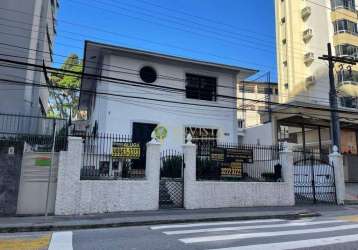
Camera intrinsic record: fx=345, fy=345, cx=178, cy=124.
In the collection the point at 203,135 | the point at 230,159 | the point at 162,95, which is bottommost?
the point at 230,159

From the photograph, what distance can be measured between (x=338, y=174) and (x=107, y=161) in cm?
1235

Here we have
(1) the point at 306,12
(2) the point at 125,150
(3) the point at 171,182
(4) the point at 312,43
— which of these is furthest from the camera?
(1) the point at 306,12

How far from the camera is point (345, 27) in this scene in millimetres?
38906

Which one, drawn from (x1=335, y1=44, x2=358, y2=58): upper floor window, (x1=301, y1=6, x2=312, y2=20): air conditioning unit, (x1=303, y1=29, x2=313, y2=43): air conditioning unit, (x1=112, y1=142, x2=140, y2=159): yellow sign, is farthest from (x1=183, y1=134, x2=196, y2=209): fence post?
(x1=301, y1=6, x2=312, y2=20): air conditioning unit

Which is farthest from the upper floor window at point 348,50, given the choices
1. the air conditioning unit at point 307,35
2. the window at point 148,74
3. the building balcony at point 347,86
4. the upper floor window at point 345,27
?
the window at point 148,74

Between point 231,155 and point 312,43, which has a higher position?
point 312,43

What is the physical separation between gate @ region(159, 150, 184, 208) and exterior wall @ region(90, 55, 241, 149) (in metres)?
6.48

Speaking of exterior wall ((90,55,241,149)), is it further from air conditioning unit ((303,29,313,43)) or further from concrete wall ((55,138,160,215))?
air conditioning unit ((303,29,313,43))

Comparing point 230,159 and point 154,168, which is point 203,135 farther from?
point 154,168

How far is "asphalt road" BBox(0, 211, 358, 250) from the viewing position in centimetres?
762

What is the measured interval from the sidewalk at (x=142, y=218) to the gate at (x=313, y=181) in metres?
2.76

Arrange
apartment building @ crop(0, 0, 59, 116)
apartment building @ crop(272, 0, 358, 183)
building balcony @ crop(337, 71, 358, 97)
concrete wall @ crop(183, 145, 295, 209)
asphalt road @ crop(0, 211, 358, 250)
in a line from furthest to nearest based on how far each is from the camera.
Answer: building balcony @ crop(337, 71, 358, 97) < apartment building @ crop(272, 0, 358, 183) < apartment building @ crop(0, 0, 59, 116) < concrete wall @ crop(183, 145, 295, 209) < asphalt road @ crop(0, 211, 358, 250)

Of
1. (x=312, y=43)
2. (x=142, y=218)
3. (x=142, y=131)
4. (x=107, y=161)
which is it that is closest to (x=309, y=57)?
(x=312, y=43)

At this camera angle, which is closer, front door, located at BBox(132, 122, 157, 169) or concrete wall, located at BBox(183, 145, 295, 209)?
concrete wall, located at BBox(183, 145, 295, 209)
